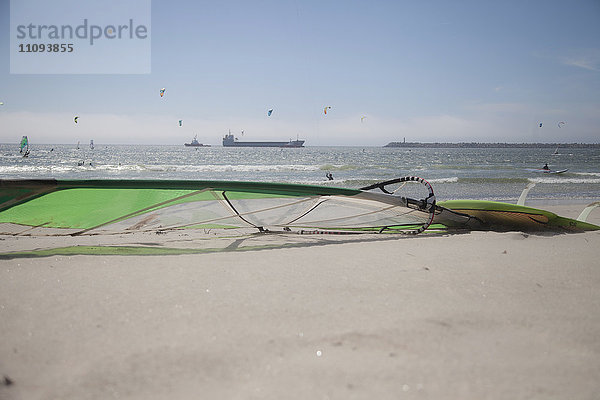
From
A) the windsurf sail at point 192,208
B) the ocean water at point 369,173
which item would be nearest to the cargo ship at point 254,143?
the ocean water at point 369,173

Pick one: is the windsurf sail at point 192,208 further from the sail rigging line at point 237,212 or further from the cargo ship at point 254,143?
the cargo ship at point 254,143

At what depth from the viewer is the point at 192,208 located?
2.70 meters

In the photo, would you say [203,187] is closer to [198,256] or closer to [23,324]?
[198,256]

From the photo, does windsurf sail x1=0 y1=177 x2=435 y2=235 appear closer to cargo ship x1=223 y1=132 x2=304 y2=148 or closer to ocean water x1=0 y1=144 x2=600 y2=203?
ocean water x1=0 y1=144 x2=600 y2=203

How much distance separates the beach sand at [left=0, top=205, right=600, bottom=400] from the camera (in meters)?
0.80

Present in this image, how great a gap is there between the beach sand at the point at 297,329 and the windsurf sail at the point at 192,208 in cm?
81

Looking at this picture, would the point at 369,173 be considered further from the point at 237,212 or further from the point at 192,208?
the point at 192,208

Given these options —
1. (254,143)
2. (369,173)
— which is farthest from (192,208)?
(254,143)

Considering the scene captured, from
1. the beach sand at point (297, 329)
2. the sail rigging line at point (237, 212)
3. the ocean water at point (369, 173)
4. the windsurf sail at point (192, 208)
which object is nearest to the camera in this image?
the beach sand at point (297, 329)

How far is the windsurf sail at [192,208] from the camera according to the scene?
7.98ft

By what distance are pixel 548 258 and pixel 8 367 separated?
214 centimetres

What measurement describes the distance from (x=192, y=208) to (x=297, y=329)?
1865 millimetres

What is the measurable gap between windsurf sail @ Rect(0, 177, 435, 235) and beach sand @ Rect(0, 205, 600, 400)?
0.81m

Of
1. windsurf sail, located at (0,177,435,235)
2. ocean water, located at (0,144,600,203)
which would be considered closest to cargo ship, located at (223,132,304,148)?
ocean water, located at (0,144,600,203)
